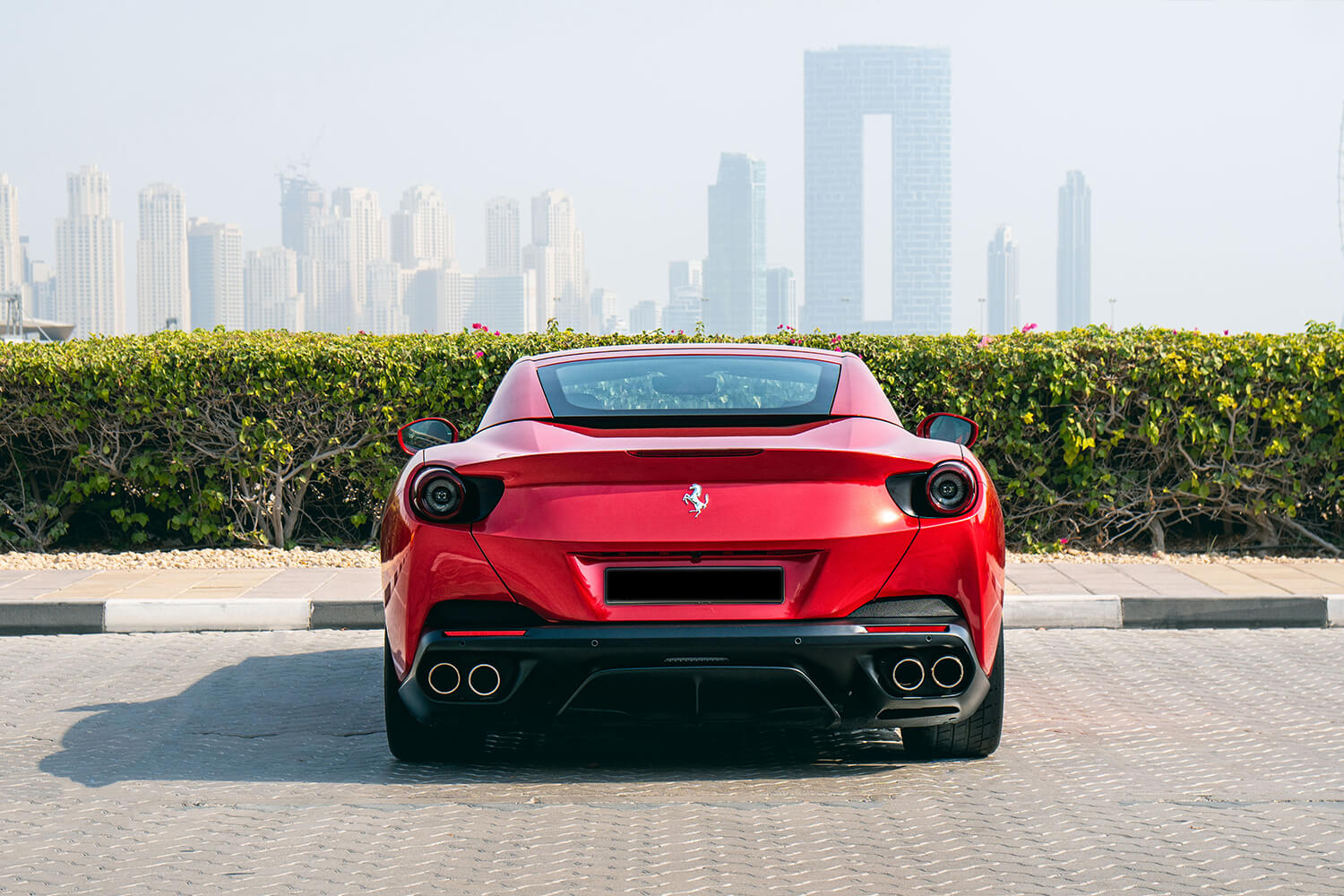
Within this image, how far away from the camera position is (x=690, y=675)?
13.1 ft

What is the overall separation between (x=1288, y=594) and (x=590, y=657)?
5.54m

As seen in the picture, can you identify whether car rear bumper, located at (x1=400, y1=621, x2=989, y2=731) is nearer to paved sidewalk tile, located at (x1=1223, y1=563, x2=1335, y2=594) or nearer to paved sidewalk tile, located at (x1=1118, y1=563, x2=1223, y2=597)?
paved sidewalk tile, located at (x1=1118, y1=563, x2=1223, y2=597)

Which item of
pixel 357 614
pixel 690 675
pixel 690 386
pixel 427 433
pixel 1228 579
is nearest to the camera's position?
pixel 690 675

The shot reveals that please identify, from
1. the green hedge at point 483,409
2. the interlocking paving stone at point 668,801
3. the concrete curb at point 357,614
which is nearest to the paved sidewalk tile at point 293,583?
the concrete curb at point 357,614

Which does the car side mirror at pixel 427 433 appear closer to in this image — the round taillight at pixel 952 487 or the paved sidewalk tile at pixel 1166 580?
→ the round taillight at pixel 952 487

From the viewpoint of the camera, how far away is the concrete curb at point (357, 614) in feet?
25.6

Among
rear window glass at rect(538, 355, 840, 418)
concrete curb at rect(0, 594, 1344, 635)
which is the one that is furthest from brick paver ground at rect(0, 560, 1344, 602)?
rear window glass at rect(538, 355, 840, 418)

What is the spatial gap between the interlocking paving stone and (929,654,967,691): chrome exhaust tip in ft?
1.23

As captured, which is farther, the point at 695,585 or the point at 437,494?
the point at 437,494

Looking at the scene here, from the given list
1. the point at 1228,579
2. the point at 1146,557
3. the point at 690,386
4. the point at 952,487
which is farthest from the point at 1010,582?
the point at 952,487

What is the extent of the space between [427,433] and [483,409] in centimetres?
466

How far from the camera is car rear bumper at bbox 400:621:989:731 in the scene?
3.98 m

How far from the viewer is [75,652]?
23.2ft

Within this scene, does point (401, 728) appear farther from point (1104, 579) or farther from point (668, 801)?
point (1104, 579)
